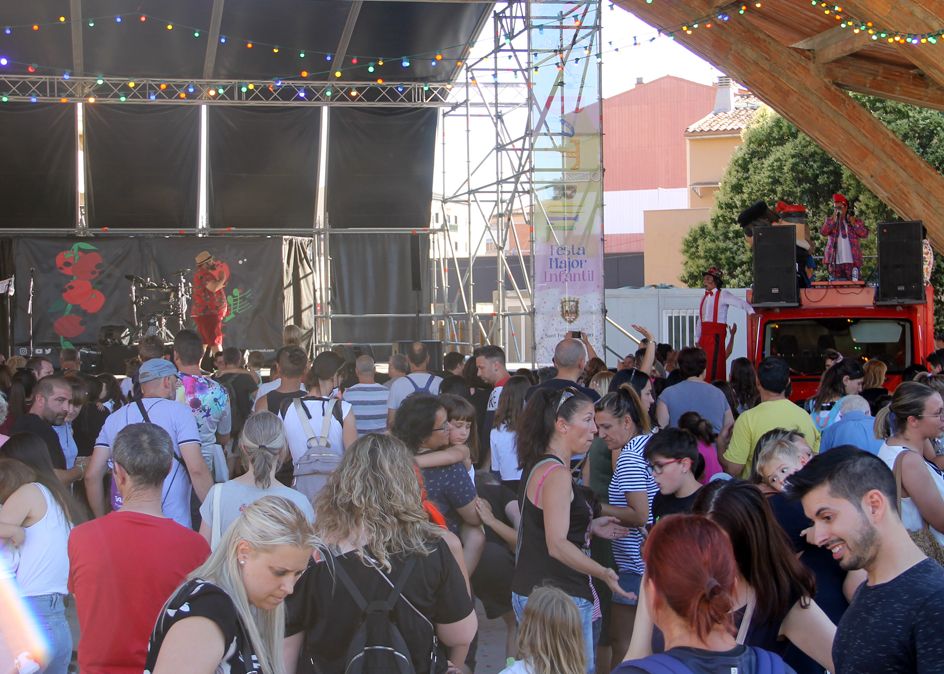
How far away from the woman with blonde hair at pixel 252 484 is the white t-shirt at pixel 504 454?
1.80 metres

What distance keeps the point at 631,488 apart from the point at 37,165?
1442cm

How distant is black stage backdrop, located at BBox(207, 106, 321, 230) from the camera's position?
17016mm

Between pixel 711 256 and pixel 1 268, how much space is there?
17.6m

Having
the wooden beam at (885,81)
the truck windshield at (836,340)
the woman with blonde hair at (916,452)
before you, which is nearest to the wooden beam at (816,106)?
the wooden beam at (885,81)

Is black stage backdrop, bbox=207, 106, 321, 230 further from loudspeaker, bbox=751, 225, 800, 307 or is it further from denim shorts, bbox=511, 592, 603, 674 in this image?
denim shorts, bbox=511, 592, 603, 674

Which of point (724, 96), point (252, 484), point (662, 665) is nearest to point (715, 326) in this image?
point (252, 484)

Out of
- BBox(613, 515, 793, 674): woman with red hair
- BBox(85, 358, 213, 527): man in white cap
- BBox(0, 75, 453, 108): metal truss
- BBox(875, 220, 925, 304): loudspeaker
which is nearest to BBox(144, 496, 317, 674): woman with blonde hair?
BBox(613, 515, 793, 674): woman with red hair

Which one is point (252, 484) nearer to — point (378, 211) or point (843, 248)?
point (843, 248)

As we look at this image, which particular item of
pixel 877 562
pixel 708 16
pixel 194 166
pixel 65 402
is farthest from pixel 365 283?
pixel 877 562

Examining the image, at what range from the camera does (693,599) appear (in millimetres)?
2203

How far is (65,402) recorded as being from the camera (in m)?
5.86

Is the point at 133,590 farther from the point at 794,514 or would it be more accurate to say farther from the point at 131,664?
the point at 794,514

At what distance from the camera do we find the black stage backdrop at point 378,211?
1722 centimetres

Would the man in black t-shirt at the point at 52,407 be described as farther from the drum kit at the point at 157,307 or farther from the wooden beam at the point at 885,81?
the wooden beam at the point at 885,81
